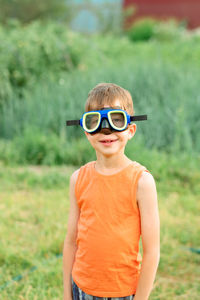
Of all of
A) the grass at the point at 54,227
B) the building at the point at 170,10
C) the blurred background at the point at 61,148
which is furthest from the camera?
the building at the point at 170,10

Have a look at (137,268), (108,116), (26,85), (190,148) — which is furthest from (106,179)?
(26,85)

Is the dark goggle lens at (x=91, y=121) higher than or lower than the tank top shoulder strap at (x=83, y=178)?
higher

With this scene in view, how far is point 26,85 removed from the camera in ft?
27.1

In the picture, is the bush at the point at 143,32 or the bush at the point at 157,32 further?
the bush at the point at 143,32

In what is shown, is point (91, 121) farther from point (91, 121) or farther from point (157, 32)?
point (157, 32)

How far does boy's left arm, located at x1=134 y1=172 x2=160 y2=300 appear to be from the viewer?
1.71 meters

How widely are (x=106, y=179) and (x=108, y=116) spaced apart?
26 cm

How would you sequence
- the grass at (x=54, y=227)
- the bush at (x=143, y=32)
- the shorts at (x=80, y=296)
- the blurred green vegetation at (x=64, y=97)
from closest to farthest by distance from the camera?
1. the shorts at (x=80, y=296)
2. the grass at (x=54, y=227)
3. the blurred green vegetation at (x=64, y=97)
4. the bush at (x=143, y=32)

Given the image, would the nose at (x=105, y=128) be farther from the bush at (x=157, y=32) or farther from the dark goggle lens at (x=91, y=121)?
the bush at (x=157, y=32)

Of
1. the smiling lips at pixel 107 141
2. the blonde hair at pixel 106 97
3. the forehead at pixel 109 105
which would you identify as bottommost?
the smiling lips at pixel 107 141

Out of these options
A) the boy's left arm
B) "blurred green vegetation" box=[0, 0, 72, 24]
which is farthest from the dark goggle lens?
"blurred green vegetation" box=[0, 0, 72, 24]

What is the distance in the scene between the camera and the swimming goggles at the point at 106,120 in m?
1.70

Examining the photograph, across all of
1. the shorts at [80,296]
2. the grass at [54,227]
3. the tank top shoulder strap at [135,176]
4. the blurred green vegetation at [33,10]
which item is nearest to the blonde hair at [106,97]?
the tank top shoulder strap at [135,176]

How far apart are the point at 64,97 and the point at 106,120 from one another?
5480 millimetres
